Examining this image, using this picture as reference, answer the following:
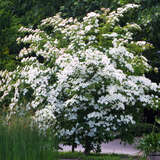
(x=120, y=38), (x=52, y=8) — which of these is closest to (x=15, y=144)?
(x=120, y=38)

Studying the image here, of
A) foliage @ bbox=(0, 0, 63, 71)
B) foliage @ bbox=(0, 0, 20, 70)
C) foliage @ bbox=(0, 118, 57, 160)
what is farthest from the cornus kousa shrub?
foliage @ bbox=(0, 0, 63, 71)

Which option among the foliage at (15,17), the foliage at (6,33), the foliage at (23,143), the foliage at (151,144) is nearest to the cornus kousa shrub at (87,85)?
the foliage at (151,144)

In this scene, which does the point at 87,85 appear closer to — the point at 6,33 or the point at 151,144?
the point at 151,144

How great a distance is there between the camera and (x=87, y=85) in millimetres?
12367

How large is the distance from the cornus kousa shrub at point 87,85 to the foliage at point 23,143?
4.72 meters

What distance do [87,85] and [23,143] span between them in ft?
19.2

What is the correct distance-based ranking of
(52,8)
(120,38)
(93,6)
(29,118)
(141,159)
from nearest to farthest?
(29,118), (141,159), (120,38), (93,6), (52,8)

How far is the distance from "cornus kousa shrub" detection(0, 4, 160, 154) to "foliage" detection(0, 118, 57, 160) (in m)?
4.72

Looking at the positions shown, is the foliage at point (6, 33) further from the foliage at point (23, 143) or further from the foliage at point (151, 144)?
the foliage at point (23, 143)

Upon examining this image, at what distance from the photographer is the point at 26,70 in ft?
48.0

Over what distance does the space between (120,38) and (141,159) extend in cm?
391

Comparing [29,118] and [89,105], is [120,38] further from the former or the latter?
[29,118]

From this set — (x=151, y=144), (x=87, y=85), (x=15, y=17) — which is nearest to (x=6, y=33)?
(x=15, y=17)

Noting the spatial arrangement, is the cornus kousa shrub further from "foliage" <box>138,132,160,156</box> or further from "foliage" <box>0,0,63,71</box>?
"foliage" <box>0,0,63,71</box>
